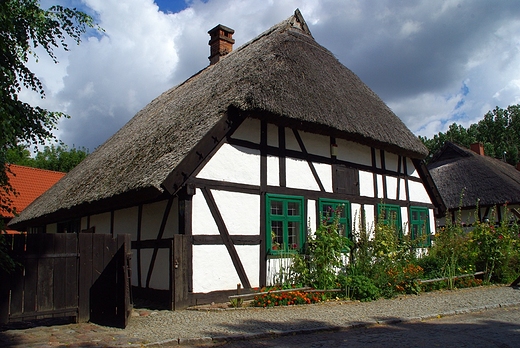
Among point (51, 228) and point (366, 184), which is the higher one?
point (366, 184)

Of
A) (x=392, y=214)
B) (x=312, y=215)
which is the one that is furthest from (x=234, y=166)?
(x=392, y=214)

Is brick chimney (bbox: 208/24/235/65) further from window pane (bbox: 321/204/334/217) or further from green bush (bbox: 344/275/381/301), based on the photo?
green bush (bbox: 344/275/381/301)

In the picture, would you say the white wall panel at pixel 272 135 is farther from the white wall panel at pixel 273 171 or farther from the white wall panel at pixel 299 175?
the white wall panel at pixel 299 175

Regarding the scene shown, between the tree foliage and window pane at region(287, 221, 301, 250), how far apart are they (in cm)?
4200

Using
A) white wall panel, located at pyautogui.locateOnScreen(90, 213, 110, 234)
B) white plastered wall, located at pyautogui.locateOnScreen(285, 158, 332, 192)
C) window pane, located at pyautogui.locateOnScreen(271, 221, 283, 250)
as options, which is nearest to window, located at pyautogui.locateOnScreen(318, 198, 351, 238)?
white plastered wall, located at pyautogui.locateOnScreen(285, 158, 332, 192)

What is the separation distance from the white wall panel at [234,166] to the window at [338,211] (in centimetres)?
214

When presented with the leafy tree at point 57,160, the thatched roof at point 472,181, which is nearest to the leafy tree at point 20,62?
the thatched roof at point 472,181

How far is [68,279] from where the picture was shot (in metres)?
6.71

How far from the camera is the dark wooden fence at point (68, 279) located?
246 inches

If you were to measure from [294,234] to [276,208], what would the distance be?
33.4 inches

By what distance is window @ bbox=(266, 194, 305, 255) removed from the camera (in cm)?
965

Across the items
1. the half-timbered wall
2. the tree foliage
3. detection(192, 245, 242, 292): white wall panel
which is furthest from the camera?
the tree foliage

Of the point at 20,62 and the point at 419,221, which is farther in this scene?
the point at 419,221

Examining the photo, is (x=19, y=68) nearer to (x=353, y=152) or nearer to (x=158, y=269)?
(x=158, y=269)
